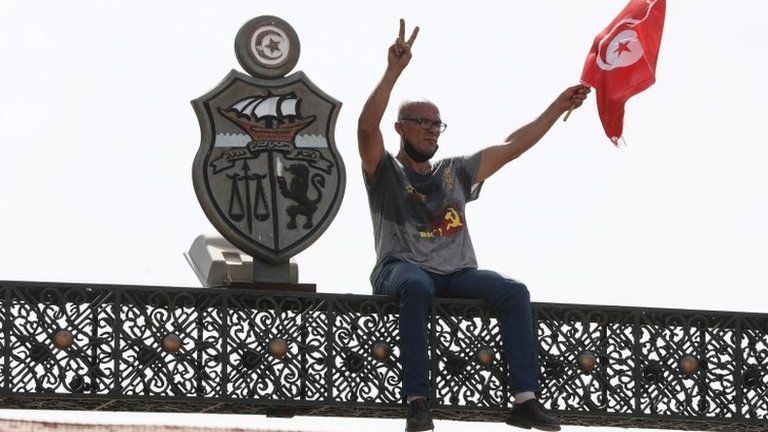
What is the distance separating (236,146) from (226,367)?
1.34 metres

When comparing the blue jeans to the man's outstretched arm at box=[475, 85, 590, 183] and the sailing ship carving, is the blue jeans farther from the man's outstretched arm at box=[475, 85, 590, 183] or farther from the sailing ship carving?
the sailing ship carving

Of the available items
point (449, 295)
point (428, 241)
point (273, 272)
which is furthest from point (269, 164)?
point (449, 295)

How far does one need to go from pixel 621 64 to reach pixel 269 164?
2224mm

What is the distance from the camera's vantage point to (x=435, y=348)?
14156 mm

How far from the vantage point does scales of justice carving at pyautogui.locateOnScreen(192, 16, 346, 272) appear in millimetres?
14297

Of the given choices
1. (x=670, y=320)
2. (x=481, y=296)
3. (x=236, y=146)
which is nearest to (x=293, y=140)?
(x=236, y=146)

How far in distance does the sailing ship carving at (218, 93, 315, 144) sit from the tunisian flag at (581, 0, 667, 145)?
5.70 feet

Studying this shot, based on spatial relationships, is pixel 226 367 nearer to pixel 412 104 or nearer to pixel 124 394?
pixel 124 394

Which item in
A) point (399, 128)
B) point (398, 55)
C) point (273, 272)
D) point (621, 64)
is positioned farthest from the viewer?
point (621, 64)

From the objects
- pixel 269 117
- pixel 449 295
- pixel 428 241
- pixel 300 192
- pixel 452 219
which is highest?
pixel 269 117

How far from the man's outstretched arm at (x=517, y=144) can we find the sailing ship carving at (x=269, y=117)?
1.05 metres

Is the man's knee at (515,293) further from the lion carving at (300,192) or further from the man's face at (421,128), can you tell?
the lion carving at (300,192)

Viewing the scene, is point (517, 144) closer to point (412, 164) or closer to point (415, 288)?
point (412, 164)

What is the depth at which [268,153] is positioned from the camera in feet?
47.5
